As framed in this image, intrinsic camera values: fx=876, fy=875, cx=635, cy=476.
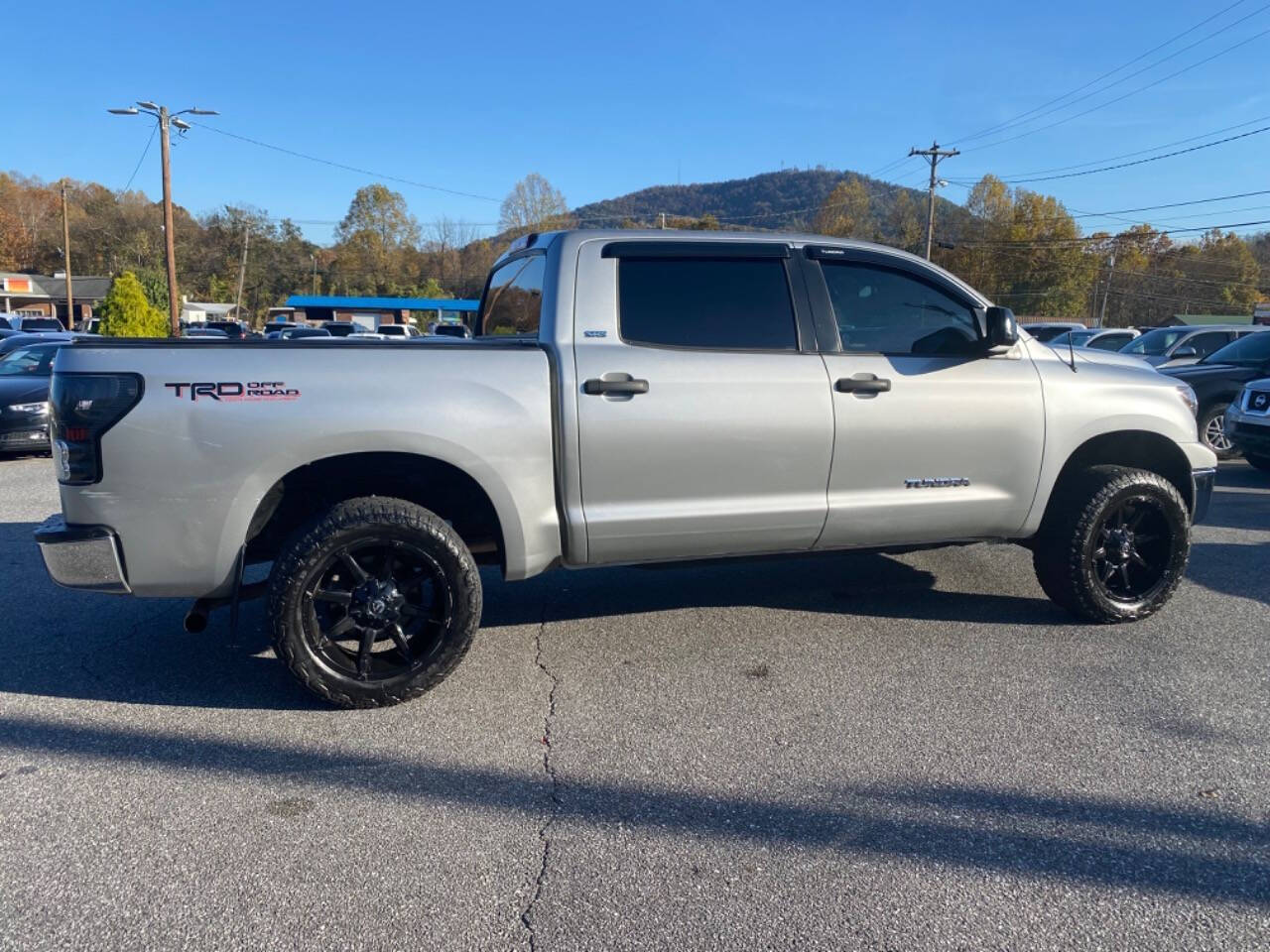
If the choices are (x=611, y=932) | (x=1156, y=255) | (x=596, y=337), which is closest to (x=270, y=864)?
(x=611, y=932)

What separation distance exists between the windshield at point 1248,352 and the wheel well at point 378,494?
10911mm

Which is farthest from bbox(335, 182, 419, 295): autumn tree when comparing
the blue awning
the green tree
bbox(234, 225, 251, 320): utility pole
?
the green tree

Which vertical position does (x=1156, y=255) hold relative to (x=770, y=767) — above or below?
above

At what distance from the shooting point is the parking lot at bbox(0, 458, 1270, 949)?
2.45 metres

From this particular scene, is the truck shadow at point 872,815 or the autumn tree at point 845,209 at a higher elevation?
the autumn tree at point 845,209

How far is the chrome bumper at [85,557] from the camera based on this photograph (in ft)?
11.3

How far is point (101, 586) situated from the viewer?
3.50 metres

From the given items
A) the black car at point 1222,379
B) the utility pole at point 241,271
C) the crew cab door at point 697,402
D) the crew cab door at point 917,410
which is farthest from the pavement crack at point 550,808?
the utility pole at point 241,271

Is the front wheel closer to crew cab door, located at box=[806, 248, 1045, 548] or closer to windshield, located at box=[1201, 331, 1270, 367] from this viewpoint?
crew cab door, located at box=[806, 248, 1045, 548]

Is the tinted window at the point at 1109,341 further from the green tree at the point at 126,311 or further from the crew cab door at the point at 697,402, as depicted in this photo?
the green tree at the point at 126,311

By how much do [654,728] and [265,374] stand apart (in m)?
2.12

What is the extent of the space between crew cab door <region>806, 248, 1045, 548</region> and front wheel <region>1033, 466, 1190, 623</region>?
0.29 meters

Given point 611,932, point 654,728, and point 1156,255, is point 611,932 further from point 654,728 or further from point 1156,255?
point 1156,255

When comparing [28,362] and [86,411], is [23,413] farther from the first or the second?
[86,411]
